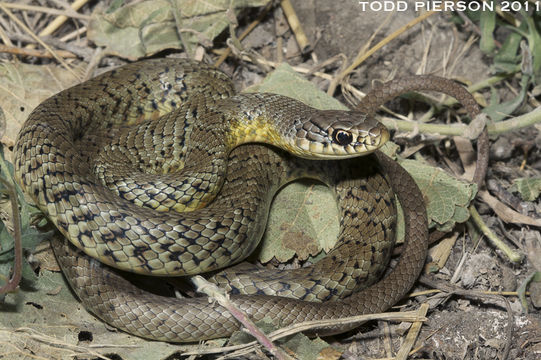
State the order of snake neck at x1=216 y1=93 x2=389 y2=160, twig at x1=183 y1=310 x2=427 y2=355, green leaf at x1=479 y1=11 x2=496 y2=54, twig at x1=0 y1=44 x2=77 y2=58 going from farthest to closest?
twig at x1=0 y1=44 x2=77 y2=58 → green leaf at x1=479 y1=11 x2=496 y2=54 → snake neck at x1=216 y1=93 x2=389 y2=160 → twig at x1=183 y1=310 x2=427 y2=355

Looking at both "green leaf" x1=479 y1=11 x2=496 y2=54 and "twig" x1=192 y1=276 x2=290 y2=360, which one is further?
"green leaf" x1=479 y1=11 x2=496 y2=54

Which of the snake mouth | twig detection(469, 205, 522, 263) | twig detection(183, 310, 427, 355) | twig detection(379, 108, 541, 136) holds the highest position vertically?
the snake mouth

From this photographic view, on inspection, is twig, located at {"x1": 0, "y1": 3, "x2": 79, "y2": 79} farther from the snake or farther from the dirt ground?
the snake

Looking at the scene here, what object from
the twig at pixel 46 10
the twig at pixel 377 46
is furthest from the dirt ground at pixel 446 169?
the twig at pixel 46 10

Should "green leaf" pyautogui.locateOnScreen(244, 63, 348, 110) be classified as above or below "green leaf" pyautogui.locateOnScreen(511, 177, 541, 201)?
above

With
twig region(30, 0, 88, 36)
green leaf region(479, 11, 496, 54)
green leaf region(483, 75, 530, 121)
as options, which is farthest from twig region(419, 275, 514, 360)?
twig region(30, 0, 88, 36)

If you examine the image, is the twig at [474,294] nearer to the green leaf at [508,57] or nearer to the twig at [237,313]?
the twig at [237,313]

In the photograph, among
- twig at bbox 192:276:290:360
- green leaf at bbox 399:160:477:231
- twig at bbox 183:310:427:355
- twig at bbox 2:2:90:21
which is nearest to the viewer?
twig at bbox 192:276:290:360
